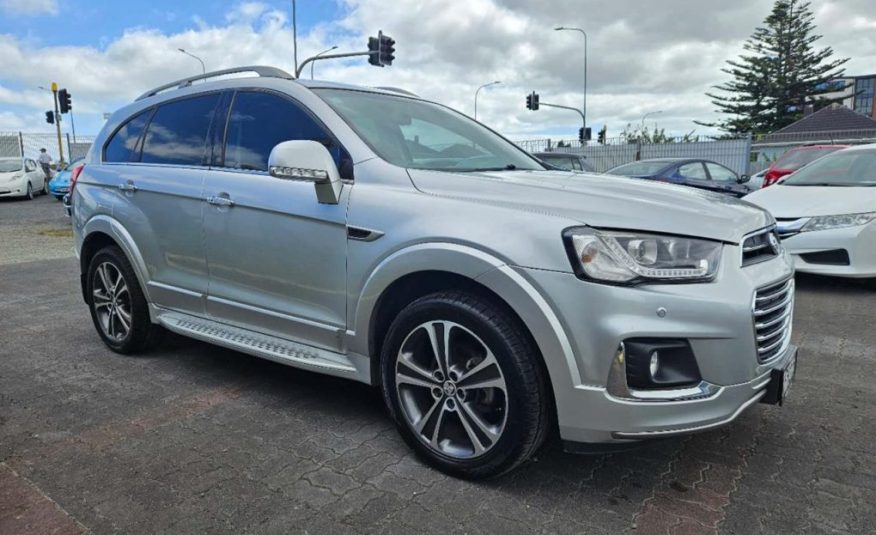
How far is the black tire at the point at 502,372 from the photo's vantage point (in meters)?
2.41

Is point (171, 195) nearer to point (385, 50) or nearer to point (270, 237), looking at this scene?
Answer: point (270, 237)

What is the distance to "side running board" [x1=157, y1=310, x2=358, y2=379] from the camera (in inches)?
120

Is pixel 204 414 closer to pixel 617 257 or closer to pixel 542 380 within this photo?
pixel 542 380

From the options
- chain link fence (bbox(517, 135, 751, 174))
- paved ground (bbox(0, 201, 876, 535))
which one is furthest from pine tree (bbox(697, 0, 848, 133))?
paved ground (bbox(0, 201, 876, 535))

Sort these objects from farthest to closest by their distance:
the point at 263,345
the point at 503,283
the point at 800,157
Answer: the point at 800,157
the point at 263,345
the point at 503,283

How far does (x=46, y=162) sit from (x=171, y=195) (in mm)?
31173

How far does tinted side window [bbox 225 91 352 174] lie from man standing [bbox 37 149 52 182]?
2791 cm

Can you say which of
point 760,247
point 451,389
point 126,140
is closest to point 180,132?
point 126,140

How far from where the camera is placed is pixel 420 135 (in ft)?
11.2

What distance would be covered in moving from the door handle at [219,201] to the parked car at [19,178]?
2149 centimetres

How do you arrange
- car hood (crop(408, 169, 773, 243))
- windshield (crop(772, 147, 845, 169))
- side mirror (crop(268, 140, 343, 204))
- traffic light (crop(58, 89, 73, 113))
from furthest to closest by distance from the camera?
traffic light (crop(58, 89, 73, 113)), windshield (crop(772, 147, 845, 169)), side mirror (crop(268, 140, 343, 204)), car hood (crop(408, 169, 773, 243))

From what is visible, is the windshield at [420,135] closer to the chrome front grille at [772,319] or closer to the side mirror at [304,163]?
the side mirror at [304,163]

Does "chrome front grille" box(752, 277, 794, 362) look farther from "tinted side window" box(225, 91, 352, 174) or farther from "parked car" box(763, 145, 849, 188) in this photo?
"parked car" box(763, 145, 849, 188)

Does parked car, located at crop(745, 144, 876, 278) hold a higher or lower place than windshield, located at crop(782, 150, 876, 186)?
lower
